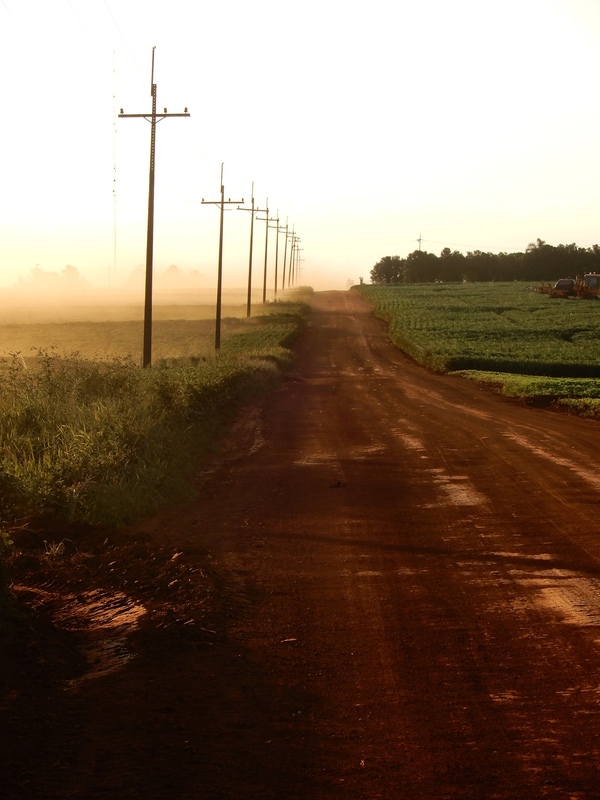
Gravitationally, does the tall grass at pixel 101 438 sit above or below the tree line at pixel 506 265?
below

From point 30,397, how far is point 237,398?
8633 mm

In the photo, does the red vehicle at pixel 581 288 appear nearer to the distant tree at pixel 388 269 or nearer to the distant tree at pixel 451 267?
the distant tree at pixel 451 267

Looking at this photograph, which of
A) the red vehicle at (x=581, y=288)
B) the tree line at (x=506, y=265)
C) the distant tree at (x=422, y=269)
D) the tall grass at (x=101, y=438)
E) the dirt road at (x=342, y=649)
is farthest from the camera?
the distant tree at (x=422, y=269)

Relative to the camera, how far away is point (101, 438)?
12.2 metres

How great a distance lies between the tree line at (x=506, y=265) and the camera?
132 m

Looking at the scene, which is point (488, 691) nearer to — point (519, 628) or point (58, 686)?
point (519, 628)

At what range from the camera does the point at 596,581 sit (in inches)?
296

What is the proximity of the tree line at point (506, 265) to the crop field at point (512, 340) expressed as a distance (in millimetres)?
54289

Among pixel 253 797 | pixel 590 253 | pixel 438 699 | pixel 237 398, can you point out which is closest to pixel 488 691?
pixel 438 699

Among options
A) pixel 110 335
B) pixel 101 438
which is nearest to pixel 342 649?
pixel 101 438

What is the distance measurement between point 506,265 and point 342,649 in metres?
141

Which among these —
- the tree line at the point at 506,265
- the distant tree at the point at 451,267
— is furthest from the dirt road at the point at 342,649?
the distant tree at the point at 451,267

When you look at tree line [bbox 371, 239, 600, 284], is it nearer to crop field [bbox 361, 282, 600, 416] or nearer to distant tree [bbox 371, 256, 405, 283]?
distant tree [bbox 371, 256, 405, 283]

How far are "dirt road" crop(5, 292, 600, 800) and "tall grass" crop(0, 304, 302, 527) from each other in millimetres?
606
